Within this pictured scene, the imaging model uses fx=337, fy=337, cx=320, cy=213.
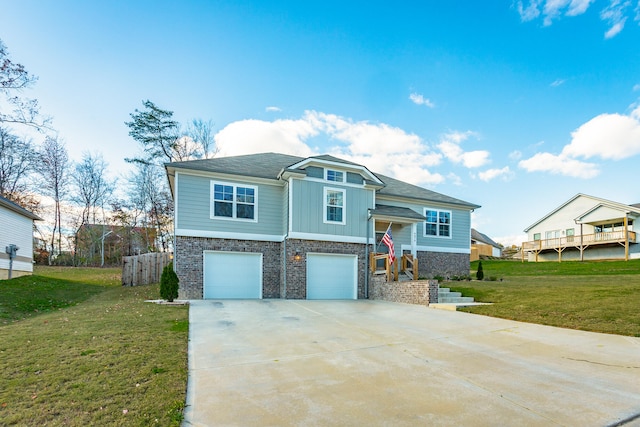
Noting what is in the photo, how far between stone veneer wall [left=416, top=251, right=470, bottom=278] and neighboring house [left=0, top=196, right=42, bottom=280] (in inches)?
753

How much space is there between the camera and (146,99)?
81.3ft

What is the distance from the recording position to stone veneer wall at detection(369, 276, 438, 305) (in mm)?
11305

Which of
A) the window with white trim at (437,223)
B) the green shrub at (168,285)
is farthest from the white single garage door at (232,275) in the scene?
the window with white trim at (437,223)

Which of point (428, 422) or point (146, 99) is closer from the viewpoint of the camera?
point (428, 422)

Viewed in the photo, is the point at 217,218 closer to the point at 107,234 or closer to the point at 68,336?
the point at 68,336

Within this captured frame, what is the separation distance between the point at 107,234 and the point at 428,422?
33.6 metres

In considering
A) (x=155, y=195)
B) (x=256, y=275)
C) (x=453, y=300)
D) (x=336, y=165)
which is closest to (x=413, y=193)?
(x=336, y=165)

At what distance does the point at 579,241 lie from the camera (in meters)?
28.5

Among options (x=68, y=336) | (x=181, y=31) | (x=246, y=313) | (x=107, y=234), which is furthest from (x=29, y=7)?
(x=107, y=234)

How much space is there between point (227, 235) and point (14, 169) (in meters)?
22.7

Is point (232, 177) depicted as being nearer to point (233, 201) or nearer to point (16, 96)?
point (233, 201)

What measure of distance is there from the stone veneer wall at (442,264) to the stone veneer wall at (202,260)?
24.1ft

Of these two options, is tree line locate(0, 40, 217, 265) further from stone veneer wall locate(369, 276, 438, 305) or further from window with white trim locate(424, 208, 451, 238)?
stone veneer wall locate(369, 276, 438, 305)

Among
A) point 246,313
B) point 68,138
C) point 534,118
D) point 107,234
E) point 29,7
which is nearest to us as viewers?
point 246,313
